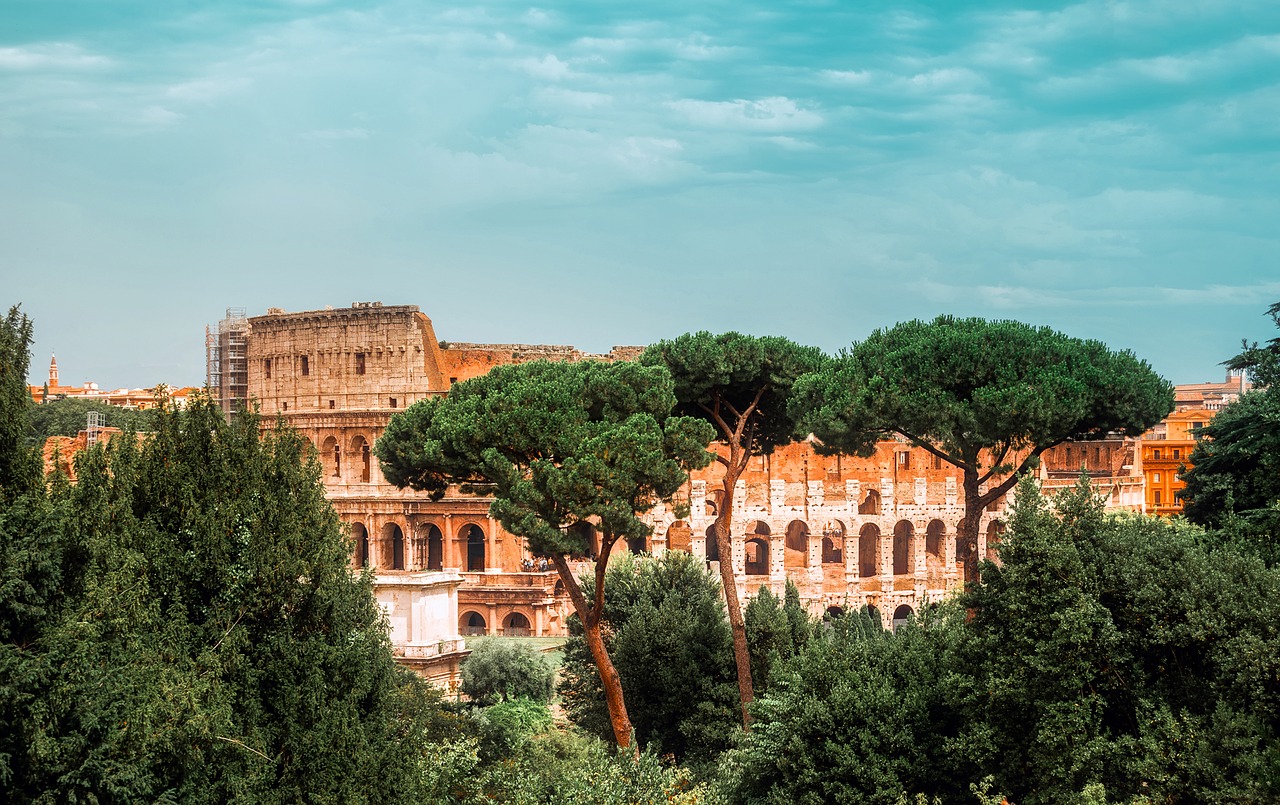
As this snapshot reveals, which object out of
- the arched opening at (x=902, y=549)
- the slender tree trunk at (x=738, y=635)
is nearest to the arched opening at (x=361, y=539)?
the arched opening at (x=902, y=549)

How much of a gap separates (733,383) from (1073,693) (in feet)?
25.9

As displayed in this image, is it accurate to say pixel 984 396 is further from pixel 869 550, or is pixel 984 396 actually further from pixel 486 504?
pixel 869 550

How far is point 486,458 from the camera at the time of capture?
50.9ft

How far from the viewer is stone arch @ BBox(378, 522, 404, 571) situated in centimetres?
4309

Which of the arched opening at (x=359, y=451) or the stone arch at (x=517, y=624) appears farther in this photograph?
the arched opening at (x=359, y=451)

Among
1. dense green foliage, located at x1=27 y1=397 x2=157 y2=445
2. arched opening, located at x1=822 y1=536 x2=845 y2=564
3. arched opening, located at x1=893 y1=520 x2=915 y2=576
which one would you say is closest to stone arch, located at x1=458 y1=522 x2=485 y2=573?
arched opening, located at x1=822 y1=536 x2=845 y2=564

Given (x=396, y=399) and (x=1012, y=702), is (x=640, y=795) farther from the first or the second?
(x=396, y=399)

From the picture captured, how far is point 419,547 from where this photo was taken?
42.6 m

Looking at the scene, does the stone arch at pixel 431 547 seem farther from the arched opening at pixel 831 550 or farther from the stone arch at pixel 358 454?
the arched opening at pixel 831 550

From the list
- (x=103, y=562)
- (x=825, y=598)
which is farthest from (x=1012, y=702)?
(x=825, y=598)

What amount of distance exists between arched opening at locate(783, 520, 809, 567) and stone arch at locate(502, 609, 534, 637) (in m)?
9.06

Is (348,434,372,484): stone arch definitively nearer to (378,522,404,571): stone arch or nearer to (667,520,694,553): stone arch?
(378,522,404,571): stone arch

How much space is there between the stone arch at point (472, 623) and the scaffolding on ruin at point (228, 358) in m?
13.3

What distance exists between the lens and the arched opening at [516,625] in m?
38.5
